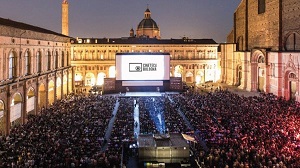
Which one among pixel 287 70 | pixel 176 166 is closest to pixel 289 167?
pixel 176 166

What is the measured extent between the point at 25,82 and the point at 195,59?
5380cm

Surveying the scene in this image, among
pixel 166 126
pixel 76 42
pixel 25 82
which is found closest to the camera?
pixel 166 126

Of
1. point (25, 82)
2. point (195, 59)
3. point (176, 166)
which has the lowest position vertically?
point (176, 166)

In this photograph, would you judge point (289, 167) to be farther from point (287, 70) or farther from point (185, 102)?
point (287, 70)

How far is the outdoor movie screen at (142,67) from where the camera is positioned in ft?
203

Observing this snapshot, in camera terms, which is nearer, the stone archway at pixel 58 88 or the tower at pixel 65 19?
the stone archway at pixel 58 88

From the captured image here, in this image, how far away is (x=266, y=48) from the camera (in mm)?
53906

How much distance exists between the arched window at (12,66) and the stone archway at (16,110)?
6.66 feet

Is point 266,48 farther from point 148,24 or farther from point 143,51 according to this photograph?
point 148,24

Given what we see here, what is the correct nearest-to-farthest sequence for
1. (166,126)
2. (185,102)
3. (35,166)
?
1. (35,166)
2. (166,126)
3. (185,102)

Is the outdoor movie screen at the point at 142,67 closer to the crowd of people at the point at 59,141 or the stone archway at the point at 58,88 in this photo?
the stone archway at the point at 58,88

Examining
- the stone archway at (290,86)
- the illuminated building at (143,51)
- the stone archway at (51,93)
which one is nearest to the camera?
the stone archway at (290,86)

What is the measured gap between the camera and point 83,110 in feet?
123

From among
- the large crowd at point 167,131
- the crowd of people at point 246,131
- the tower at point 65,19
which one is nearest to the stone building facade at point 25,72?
the large crowd at point 167,131
